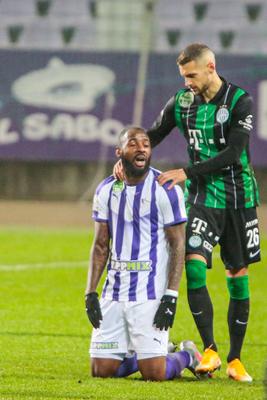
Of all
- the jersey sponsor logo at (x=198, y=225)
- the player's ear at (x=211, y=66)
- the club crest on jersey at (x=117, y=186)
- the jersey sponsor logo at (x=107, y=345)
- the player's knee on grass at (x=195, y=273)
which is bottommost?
the jersey sponsor logo at (x=107, y=345)

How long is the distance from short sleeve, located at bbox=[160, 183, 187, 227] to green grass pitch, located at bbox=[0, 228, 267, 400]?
975 millimetres

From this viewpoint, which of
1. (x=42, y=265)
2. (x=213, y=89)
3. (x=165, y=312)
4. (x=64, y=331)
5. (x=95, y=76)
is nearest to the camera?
(x=165, y=312)

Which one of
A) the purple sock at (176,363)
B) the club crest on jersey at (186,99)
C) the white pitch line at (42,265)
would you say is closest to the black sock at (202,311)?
the purple sock at (176,363)

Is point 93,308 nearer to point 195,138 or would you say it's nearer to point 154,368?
point 154,368

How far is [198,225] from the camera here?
8250 mm

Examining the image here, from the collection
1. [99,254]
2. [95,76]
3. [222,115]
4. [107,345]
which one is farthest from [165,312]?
[95,76]

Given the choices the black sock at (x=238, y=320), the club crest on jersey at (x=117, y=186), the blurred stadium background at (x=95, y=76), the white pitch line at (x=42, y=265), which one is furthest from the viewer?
the blurred stadium background at (x=95, y=76)

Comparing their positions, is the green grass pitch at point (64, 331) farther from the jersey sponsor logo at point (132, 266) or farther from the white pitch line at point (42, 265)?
the jersey sponsor logo at point (132, 266)

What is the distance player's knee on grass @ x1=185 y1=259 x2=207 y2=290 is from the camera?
813 centimetres

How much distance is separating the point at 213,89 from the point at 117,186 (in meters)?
0.91

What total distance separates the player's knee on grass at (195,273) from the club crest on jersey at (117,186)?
0.66m

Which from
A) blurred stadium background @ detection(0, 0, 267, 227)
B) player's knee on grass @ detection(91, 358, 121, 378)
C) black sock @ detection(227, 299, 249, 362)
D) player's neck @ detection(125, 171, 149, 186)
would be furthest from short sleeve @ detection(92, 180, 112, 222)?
blurred stadium background @ detection(0, 0, 267, 227)

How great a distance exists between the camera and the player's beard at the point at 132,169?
779 cm

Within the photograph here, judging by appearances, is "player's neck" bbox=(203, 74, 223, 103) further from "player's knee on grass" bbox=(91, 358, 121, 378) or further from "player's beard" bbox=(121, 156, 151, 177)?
"player's knee on grass" bbox=(91, 358, 121, 378)
